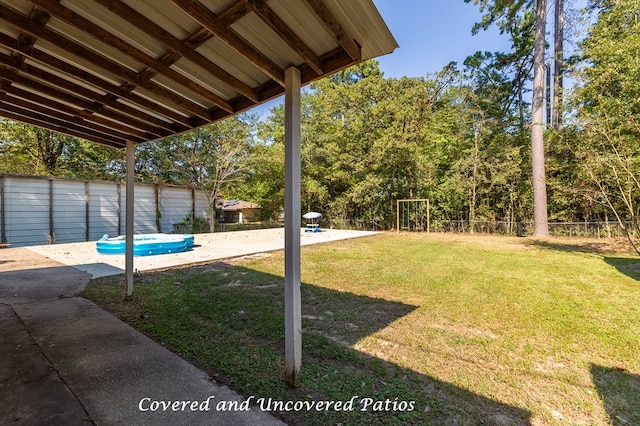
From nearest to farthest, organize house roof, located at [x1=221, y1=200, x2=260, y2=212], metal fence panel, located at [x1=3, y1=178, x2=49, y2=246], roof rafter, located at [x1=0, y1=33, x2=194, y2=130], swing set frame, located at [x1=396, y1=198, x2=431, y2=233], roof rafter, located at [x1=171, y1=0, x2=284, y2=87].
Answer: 1. roof rafter, located at [x1=171, y1=0, x2=284, y2=87]
2. roof rafter, located at [x1=0, y1=33, x2=194, y2=130]
3. metal fence panel, located at [x1=3, y1=178, x2=49, y2=246]
4. swing set frame, located at [x1=396, y1=198, x2=431, y2=233]
5. house roof, located at [x1=221, y1=200, x2=260, y2=212]

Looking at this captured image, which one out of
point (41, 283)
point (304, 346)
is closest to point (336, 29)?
point (304, 346)

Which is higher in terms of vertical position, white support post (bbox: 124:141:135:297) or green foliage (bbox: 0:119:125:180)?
green foliage (bbox: 0:119:125:180)

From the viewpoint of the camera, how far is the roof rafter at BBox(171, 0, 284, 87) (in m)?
1.55

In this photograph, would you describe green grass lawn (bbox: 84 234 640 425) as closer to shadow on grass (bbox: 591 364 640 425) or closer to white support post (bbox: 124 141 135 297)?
shadow on grass (bbox: 591 364 640 425)

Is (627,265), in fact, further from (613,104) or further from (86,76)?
(86,76)

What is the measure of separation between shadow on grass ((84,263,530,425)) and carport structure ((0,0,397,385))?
339 mm

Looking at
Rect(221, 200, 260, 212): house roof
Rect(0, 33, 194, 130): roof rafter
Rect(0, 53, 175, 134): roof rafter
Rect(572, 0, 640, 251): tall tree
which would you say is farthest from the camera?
Rect(221, 200, 260, 212): house roof

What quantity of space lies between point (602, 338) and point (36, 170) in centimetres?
1906

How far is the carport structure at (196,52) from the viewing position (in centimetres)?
167

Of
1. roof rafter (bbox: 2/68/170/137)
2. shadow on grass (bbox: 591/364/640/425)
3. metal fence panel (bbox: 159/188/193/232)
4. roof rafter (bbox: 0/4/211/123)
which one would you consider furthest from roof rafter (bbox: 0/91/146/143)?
metal fence panel (bbox: 159/188/193/232)

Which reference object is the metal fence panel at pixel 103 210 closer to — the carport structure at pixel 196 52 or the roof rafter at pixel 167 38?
the carport structure at pixel 196 52

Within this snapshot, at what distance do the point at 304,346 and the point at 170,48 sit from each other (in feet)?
8.35

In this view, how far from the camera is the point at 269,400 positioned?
5.91ft

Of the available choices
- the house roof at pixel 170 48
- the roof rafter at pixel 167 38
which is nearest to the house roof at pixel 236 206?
the house roof at pixel 170 48
